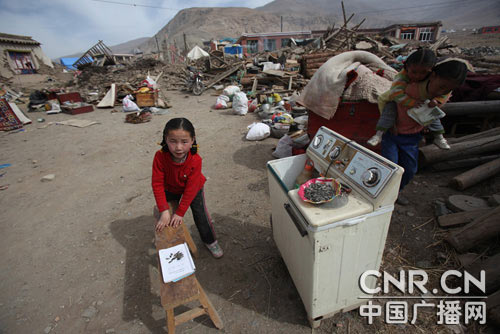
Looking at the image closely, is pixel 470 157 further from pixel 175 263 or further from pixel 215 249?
pixel 175 263

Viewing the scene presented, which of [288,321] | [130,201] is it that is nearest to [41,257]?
[130,201]

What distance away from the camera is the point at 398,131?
6.96ft

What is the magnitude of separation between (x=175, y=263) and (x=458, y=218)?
115 inches

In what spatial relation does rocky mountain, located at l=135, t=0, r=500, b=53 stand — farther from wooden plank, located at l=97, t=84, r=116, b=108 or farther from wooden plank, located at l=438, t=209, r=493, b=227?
wooden plank, located at l=438, t=209, r=493, b=227

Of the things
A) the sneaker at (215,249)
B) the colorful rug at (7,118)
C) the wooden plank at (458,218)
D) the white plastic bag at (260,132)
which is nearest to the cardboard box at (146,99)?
the colorful rug at (7,118)

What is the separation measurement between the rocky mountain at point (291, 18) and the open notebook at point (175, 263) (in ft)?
160

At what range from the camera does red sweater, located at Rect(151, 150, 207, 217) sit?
197 cm

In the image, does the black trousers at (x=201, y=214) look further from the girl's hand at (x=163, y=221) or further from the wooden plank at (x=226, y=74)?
the wooden plank at (x=226, y=74)

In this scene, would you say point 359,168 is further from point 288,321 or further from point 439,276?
point 439,276

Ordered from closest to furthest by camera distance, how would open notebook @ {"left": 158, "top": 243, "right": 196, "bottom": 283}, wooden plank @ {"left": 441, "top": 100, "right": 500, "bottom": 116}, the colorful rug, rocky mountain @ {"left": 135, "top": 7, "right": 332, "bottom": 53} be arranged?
open notebook @ {"left": 158, "top": 243, "right": 196, "bottom": 283}, wooden plank @ {"left": 441, "top": 100, "right": 500, "bottom": 116}, the colorful rug, rocky mountain @ {"left": 135, "top": 7, "right": 332, "bottom": 53}

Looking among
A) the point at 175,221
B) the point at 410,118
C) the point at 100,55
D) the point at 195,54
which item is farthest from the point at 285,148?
the point at 100,55

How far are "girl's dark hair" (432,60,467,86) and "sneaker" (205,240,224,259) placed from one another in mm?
2549

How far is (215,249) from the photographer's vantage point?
240 centimetres

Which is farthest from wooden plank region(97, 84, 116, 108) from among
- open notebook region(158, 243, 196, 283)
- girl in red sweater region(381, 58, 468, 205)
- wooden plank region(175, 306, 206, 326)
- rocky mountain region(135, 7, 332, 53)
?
rocky mountain region(135, 7, 332, 53)
